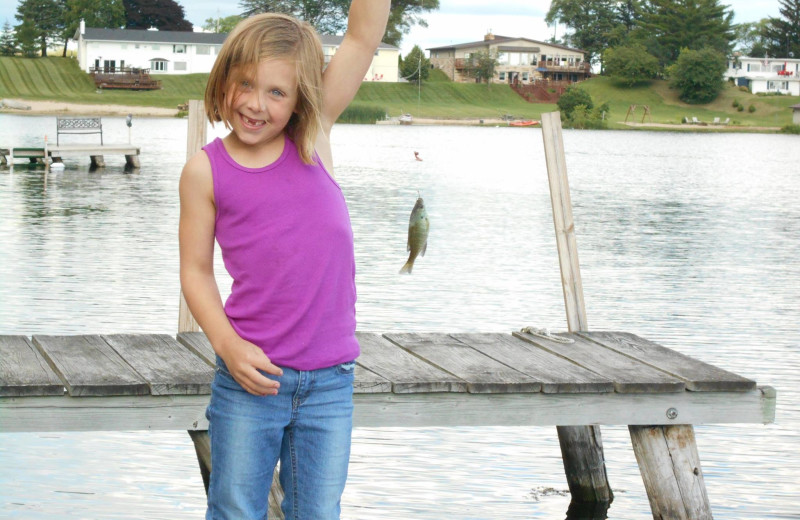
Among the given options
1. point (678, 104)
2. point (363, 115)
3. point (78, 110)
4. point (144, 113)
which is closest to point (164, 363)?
point (363, 115)

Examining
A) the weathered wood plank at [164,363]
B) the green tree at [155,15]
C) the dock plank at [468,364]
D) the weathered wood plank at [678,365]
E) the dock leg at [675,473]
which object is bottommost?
the dock leg at [675,473]

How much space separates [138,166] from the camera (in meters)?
36.4

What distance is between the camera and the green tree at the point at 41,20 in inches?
4464

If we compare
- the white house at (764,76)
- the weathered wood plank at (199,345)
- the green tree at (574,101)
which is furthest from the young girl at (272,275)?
the white house at (764,76)

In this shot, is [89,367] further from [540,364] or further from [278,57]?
[278,57]

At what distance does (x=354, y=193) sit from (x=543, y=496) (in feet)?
77.1

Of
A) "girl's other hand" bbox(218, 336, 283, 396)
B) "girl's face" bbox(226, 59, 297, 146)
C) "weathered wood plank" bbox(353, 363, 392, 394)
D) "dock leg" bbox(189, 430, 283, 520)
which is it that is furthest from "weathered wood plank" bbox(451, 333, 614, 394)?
"girl's face" bbox(226, 59, 297, 146)

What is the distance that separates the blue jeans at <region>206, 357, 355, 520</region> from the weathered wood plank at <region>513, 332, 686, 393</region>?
2.51m

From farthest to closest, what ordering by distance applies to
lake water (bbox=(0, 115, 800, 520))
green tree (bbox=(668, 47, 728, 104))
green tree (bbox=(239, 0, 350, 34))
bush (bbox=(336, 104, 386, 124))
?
green tree (bbox=(668, 47, 728, 104)), bush (bbox=(336, 104, 386, 124)), lake water (bbox=(0, 115, 800, 520)), green tree (bbox=(239, 0, 350, 34))

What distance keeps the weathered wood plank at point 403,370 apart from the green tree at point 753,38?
156 meters

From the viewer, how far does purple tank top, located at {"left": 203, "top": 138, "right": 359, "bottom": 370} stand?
334 cm

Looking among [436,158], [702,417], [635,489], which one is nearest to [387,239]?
[635,489]

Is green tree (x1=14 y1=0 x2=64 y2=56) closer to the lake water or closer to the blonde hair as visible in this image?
the lake water

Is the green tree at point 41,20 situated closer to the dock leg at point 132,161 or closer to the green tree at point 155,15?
the green tree at point 155,15
